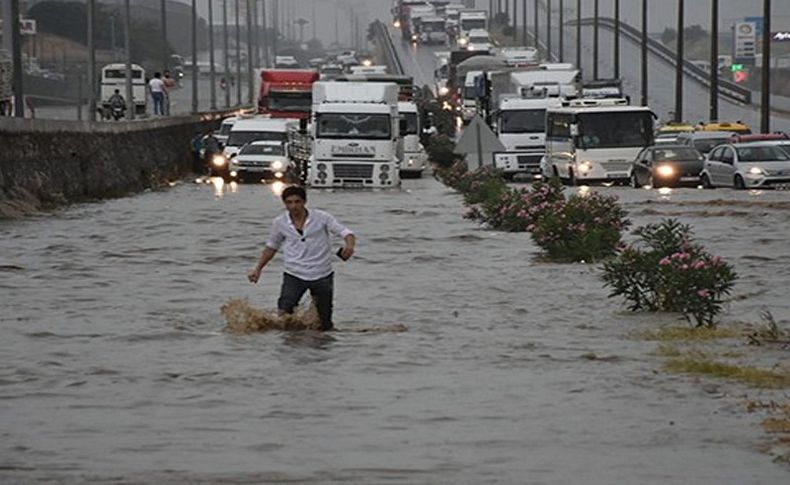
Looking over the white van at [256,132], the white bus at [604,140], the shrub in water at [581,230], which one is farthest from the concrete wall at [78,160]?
the shrub in water at [581,230]

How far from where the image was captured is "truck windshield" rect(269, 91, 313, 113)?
78.6 metres

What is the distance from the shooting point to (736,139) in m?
53.8

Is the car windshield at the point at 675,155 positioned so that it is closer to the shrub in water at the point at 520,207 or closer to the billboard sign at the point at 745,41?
the shrub in water at the point at 520,207

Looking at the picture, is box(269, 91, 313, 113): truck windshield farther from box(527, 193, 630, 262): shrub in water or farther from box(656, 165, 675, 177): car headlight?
box(527, 193, 630, 262): shrub in water

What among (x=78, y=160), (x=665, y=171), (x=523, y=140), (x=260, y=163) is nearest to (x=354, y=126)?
(x=260, y=163)

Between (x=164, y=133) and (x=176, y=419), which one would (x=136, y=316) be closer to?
(x=176, y=419)

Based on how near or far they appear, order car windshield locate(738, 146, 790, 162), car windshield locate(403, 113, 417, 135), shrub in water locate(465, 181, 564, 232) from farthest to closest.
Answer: car windshield locate(403, 113, 417, 135), car windshield locate(738, 146, 790, 162), shrub in water locate(465, 181, 564, 232)

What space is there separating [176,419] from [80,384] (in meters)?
2.43

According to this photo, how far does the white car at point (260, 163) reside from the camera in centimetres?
6216

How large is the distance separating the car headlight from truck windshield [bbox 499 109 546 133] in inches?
445

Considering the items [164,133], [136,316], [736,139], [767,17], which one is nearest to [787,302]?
[136,316]

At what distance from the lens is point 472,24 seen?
168 m

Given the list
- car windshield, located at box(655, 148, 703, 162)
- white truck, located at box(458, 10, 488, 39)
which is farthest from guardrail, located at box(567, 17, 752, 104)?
car windshield, located at box(655, 148, 703, 162)

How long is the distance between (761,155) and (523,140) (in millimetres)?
15064
